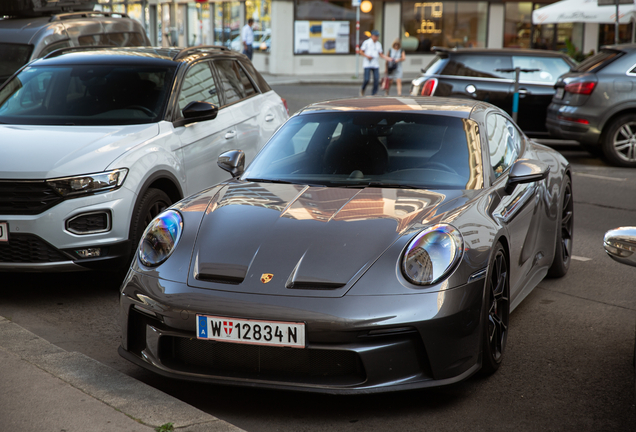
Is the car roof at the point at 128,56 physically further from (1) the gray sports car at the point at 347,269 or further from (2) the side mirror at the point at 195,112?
(1) the gray sports car at the point at 347,269

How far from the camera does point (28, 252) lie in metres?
5.10

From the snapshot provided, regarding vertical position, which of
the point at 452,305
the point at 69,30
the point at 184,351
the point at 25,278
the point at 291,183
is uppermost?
the point at 69,30

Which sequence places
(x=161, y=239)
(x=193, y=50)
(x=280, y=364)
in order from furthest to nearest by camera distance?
(x=193, y=50) < (x=161, y=239) < (x=280, y=364)

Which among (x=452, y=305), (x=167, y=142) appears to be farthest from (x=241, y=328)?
(x=167, y=142)

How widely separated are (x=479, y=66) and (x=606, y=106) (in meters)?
2.37

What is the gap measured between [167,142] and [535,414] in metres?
3.55

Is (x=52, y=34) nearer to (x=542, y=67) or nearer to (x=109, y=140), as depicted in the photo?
(x=109, y=140)

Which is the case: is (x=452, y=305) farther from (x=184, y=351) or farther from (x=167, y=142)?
(x=167, y=142)

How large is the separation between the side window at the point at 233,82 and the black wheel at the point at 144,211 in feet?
5.75

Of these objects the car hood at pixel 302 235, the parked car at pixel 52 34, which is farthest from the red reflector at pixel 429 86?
the car hood at pixel 302 235

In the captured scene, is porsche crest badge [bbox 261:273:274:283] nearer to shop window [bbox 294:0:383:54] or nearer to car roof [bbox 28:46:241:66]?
car roof [bbox 28:46:241:66]

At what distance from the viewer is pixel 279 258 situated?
3625 mm

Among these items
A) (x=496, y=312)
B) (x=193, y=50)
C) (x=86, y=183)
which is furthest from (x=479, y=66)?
(x=496, y=312)

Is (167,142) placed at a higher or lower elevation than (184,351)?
higher
